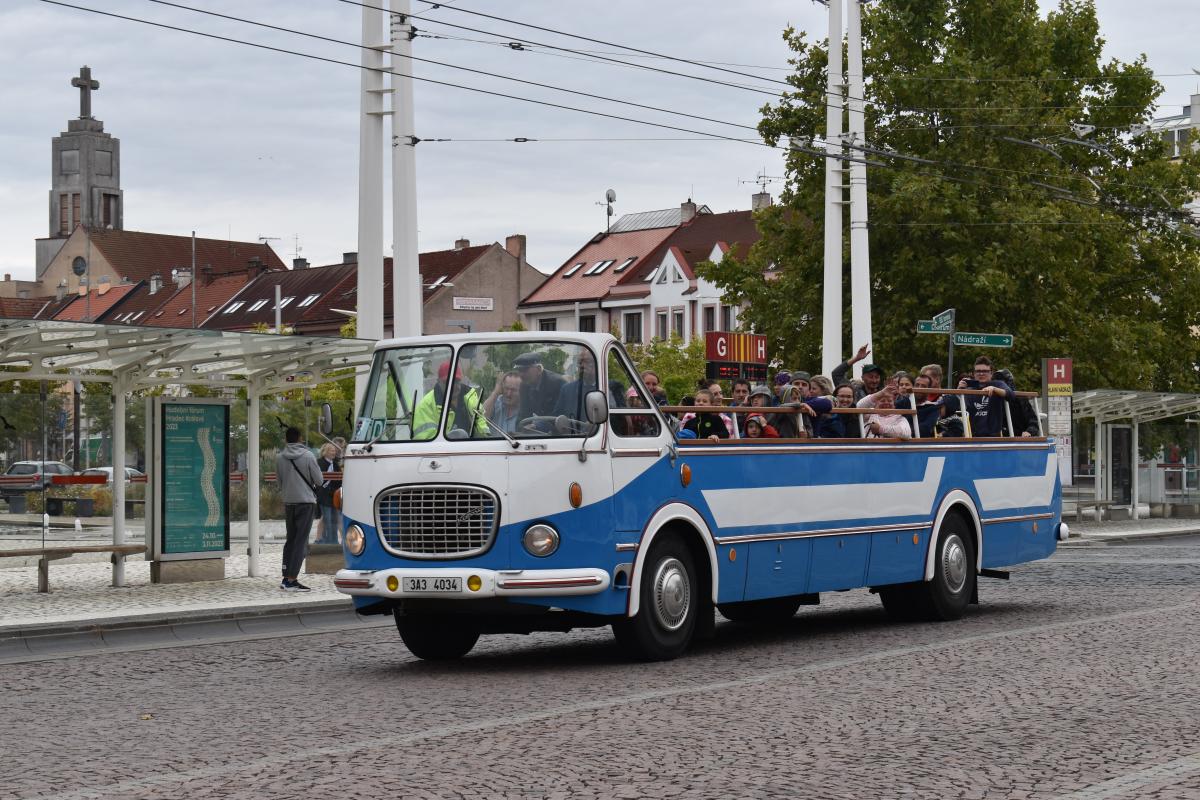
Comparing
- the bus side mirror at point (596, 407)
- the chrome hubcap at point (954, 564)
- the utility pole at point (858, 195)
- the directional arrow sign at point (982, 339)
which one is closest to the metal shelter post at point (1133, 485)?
the utility pole at point (858, 195)

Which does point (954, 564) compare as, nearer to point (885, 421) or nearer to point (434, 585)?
point (885, 421)

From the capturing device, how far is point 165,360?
21719 millimetres

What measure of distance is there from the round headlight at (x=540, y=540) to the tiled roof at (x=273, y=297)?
96615 mm

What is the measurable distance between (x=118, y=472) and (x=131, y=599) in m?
2.56

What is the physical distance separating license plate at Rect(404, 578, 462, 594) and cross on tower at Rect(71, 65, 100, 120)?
449 feet

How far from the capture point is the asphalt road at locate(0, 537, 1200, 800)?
855 centimetres

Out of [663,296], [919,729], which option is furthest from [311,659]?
[663,296]

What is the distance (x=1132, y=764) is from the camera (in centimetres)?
890

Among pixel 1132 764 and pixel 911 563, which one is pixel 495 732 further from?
pixel 911 563

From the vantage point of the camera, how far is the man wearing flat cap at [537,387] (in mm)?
13398

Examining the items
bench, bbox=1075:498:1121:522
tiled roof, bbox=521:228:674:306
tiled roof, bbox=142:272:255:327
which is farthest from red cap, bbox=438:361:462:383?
tiled roof, bbox=142:272:255:327

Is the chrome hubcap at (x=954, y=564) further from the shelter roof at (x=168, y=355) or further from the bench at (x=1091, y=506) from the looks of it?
the bench at (x=1091, y=506)

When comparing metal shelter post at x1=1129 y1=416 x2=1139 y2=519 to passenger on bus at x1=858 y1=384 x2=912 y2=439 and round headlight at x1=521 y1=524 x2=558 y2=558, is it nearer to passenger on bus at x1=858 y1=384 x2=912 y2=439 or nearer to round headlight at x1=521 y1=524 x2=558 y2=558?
passenger on bus at x1=858 y1=384 x2=912 y2=439

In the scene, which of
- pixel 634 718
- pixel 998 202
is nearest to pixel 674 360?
pixel 998 202
